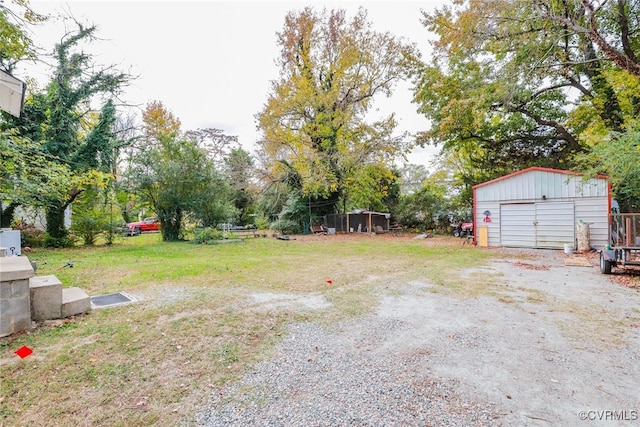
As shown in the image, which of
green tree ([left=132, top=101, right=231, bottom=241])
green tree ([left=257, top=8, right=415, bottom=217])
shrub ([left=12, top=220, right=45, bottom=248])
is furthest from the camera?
green tree ([left=257, top=8, right=415, bottom=217])

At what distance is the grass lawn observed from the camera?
212 centimetres

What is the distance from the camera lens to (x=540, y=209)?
38.2 ft

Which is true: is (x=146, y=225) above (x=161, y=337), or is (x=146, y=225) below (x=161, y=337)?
above

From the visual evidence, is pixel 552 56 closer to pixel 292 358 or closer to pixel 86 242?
pixel 292 358

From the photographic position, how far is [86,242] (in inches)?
500

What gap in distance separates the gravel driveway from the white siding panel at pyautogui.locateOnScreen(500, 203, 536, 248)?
8257 millimetres

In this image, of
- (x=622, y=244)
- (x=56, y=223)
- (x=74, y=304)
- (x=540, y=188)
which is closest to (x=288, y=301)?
(x=74, y=304)

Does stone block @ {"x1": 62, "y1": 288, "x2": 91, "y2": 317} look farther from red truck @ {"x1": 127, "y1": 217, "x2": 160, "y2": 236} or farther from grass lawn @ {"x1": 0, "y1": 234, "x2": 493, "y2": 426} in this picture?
red truck @ {"x1": 127, "y1": 217, "x2": 160, "y2": 236}

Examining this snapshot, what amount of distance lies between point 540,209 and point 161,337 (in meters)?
13.4

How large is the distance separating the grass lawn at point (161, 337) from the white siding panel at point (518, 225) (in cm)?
729

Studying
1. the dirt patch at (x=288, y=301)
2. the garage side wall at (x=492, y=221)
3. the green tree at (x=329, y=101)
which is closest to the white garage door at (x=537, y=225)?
the garage side wall at (x=492, y=221)

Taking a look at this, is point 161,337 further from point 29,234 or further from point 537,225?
point 29,234

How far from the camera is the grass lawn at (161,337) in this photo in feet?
6.96

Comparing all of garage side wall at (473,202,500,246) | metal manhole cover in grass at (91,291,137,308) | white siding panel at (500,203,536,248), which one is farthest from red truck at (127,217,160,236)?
white siding panel at (500,203,536,248)
